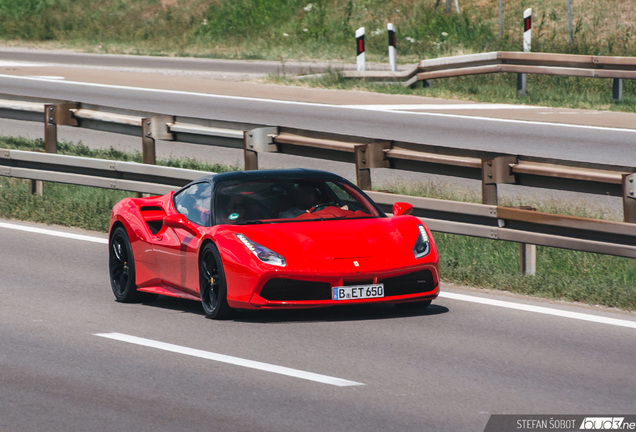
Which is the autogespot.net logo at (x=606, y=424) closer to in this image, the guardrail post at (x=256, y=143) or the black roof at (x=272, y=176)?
the black roof at (x=272, y=176)

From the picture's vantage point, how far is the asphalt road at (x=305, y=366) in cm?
584

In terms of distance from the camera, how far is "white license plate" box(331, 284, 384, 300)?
8.04 m

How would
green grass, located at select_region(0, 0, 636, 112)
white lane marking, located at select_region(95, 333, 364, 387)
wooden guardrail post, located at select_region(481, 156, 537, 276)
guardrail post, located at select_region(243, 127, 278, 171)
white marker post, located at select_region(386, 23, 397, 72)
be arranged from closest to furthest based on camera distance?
white lane marking, located at select_region(95, 333, 364, 387)
wooden guardrail post, located at select_region(481, 156, 537, 276)
guardrail post, located at select_region(243, 127, 278, 171)
green grass, located at select_region(0, 0, 636, 112)
white marker post, located at select_region(386, 23, 397, 72)

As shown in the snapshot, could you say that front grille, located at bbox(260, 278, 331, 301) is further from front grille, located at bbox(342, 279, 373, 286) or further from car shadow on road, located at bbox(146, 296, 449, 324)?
car shadow on road, located at bbox(146, 296, 449, 324)

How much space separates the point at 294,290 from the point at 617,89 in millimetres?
15737

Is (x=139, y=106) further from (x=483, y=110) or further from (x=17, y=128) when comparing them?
(x=483, y=110)

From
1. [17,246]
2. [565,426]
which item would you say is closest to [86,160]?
[17,246]

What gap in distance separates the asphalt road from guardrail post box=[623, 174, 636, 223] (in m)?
0.90

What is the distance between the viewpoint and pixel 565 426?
5.51m

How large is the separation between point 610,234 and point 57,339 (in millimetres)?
4388

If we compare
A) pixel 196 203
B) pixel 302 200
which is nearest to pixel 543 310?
pixel 302 200

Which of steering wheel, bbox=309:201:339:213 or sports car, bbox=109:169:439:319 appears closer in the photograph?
sports car, bbox=109:169:439:319

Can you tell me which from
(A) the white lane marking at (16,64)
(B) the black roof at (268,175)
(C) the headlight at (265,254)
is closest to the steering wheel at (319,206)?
(B) the black roof at (268,175)

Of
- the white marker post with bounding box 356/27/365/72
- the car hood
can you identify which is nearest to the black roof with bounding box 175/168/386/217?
the car hood
